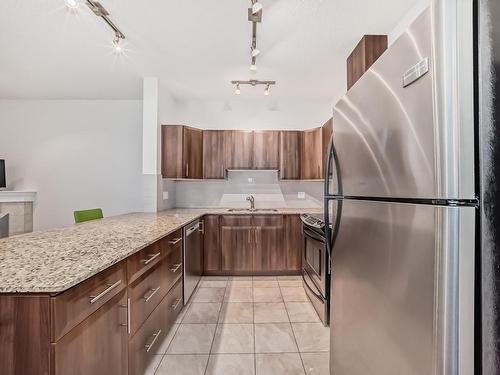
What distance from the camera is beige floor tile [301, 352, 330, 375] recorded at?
5.72ft

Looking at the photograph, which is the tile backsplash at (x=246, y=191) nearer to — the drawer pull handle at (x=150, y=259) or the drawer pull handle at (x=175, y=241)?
the drawer pull handle at (x=175, y=241)

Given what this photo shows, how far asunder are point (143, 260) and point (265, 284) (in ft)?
6.85

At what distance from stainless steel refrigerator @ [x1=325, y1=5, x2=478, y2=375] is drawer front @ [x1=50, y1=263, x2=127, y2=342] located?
1121 millimetres

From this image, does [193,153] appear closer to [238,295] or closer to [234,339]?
[238,295]

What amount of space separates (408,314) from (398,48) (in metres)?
0.85

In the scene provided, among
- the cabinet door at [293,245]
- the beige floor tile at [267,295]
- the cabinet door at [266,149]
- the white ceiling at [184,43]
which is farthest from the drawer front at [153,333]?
the white ceiling at [184,43]

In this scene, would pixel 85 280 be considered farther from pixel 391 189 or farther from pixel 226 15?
pixel 226 15

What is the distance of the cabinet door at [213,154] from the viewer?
3.88 metres

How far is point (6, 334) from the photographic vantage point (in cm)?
84

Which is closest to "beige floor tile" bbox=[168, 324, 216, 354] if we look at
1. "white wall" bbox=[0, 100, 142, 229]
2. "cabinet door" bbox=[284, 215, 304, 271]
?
"cabinet door" bbox=[284, 215, 304, 271]

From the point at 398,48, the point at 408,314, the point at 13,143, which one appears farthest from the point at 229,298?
the point at 13,143

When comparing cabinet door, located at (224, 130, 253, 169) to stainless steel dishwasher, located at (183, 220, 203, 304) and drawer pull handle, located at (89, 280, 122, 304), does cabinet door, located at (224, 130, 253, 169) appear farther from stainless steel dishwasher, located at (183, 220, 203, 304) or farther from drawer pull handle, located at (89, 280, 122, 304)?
drawer pull handle, located at (89, 280, 122, 304)

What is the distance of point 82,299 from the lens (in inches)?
39.0

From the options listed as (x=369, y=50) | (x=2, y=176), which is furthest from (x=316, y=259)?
(x=2, y=176)
